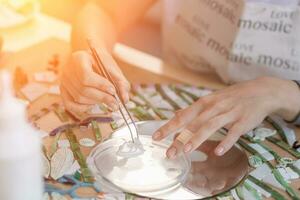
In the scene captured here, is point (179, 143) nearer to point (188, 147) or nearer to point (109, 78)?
point (188, 147)

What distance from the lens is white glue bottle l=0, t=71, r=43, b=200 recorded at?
1.60ft

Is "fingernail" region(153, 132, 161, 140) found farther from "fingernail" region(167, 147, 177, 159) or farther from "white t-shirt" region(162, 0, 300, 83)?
"white t-shirt" region(162, 0, 300, 83)

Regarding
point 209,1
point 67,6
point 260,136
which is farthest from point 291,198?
point 67,6

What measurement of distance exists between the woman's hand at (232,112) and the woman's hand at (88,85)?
0.09 meters

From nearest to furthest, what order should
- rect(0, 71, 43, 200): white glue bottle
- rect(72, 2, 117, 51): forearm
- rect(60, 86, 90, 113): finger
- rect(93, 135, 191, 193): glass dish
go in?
rect(0, 71, 43, 200): white glue bottle → rect(93, 135, 191, 193): glass dish → rect(60, 86, 90, 113): finger → rect(72, 2, 117, 51): forearm

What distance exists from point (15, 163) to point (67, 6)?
1.02m

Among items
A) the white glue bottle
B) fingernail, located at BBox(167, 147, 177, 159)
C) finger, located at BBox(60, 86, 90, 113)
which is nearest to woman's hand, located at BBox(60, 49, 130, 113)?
finger, located at BBox(60, 86, 90, 113)

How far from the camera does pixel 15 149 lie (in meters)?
0.49

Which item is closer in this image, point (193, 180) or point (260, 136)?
point (193, 180)

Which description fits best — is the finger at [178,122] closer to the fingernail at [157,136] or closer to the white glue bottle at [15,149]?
the fingernail at [157,136]

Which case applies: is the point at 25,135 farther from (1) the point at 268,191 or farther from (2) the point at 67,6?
(2) the point at 67,6

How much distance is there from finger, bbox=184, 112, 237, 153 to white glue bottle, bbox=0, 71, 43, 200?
24cm

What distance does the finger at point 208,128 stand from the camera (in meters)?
0.69

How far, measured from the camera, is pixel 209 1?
1.00m
